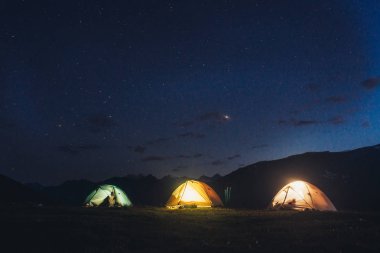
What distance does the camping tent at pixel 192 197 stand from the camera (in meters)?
33.9

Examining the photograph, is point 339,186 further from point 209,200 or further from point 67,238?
point 67,238

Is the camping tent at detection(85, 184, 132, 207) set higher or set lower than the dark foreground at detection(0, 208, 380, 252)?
higher

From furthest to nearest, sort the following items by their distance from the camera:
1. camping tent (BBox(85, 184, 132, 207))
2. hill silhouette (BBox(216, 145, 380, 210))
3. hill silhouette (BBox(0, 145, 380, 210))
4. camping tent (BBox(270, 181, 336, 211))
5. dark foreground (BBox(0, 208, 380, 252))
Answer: hill silhouette (BBox(216, 145, 380, 210)) < hill silhouette (BBox(0, 145, 380, 210)) < camping tent (BBox(85, 184, 132, 207)) < camping tent (BBox(270, 181, 336, 211)) < dark foreground (BBox(0, 208, 380, 252))

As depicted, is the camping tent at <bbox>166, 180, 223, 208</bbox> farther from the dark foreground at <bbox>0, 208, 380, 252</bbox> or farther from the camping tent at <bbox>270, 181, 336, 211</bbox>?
the dark foreground at <bbox>0, 208, 380, 252</bbox>

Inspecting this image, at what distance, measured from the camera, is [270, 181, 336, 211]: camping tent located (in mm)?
30234

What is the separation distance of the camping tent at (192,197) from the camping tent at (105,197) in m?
4.63

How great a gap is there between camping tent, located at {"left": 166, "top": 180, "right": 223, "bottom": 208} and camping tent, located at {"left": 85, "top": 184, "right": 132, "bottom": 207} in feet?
15.2

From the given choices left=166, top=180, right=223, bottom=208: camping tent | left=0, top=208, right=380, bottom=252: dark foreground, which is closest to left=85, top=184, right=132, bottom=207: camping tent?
left=166, top=180, right=223, bottom=208: camping tent

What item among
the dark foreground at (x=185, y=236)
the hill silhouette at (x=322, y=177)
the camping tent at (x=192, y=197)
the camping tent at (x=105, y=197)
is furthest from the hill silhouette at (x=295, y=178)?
the dark foreground at (x=185, y=236)

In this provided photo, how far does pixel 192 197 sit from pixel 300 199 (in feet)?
30.3

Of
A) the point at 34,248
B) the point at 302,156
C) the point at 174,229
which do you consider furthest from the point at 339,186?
the point at 34,248

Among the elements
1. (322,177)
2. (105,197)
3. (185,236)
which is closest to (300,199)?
(105,197)

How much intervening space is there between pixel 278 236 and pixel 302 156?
158 metres

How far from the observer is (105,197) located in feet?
117
